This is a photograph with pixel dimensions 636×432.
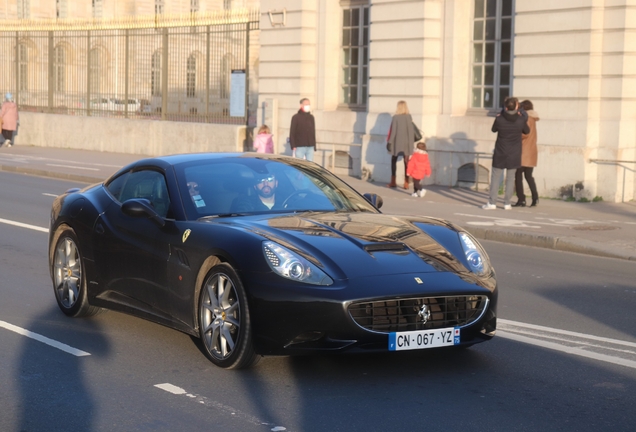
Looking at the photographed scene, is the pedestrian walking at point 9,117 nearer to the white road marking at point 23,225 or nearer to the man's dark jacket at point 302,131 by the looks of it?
the man's dark jacket at point 302,131

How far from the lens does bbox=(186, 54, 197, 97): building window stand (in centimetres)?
2923

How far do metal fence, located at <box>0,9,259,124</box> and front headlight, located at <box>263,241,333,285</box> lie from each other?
21.6 meters

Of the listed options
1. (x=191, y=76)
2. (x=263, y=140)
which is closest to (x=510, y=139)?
(x=263, y=140)

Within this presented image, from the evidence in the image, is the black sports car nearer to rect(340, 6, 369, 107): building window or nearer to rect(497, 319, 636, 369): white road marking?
rect(497, 319, 636, 369): white road marking

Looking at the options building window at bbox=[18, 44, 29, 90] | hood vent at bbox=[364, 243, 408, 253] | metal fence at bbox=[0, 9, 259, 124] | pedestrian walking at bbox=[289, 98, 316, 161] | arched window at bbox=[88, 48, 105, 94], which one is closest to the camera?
hood vent at bbox=[364, 243, 408, 253]

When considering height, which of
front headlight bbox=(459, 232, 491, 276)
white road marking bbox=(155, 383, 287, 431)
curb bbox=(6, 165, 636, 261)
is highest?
front headlight bbox=(459, 232, 491, 276)

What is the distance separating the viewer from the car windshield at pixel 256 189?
722 cm

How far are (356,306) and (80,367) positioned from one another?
1.85 metres

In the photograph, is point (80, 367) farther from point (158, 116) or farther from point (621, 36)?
point (158, 116)

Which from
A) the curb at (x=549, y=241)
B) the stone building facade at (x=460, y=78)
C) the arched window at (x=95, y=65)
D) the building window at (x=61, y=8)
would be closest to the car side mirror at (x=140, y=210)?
the curb at (x=549, y=241)

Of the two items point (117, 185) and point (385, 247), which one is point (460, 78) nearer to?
point (117, 185)

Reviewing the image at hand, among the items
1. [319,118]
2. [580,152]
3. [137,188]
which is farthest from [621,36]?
[137,188]

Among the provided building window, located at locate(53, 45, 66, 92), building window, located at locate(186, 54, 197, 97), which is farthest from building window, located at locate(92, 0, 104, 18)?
building window, located at locate(186, 54, 197, 97)

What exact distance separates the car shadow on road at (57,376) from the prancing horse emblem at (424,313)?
6.32 ft
